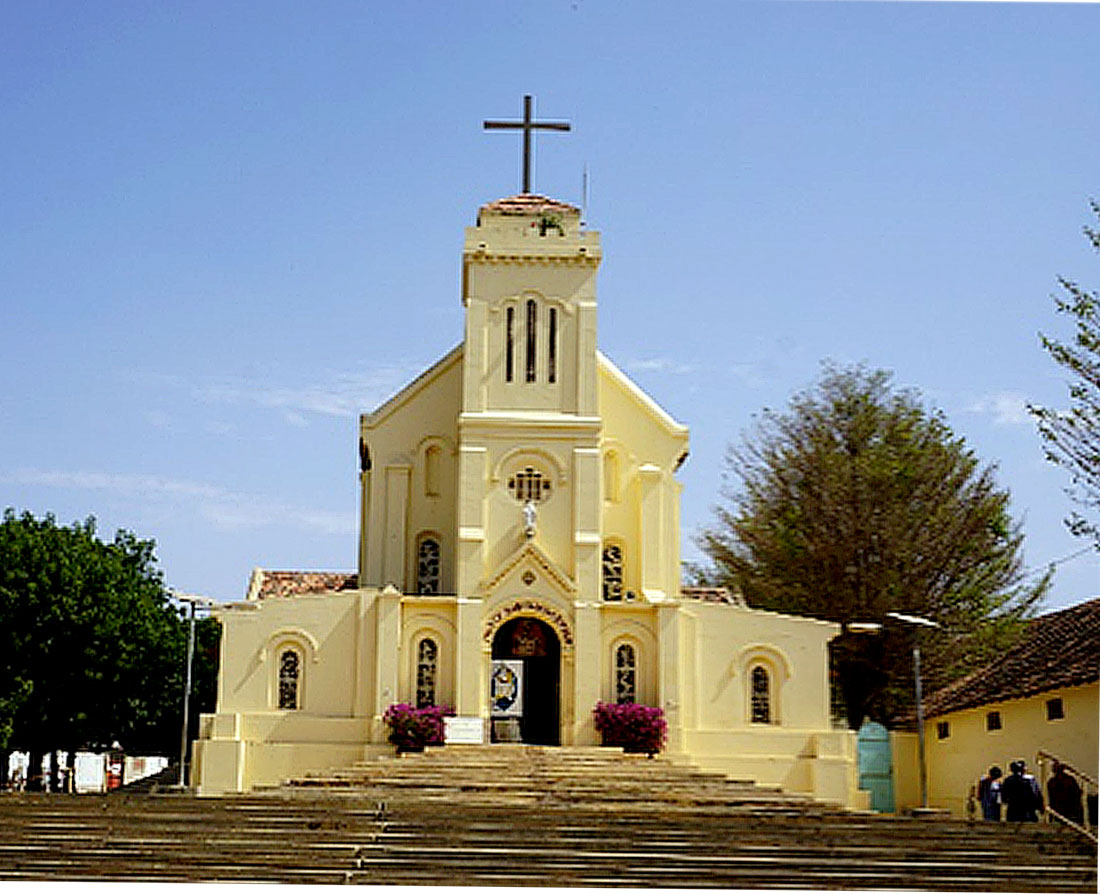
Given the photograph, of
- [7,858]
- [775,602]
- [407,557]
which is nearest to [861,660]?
[775,602]

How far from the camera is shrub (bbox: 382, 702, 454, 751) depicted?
33156 mm

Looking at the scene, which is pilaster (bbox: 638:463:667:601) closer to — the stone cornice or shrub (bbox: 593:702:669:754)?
shrub (bbox: 593:702:669:754)

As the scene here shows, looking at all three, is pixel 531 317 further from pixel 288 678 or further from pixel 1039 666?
pixel 1039 666

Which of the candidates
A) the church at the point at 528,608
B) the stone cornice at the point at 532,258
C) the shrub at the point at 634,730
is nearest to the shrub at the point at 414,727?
the church at the point at 528,608

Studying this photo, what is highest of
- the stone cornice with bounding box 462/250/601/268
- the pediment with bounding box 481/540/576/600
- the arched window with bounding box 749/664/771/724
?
the stone cornice with bounding box 462/250/601/268

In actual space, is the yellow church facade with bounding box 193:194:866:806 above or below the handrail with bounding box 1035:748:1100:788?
above

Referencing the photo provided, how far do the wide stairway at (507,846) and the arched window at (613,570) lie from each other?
12.6 m

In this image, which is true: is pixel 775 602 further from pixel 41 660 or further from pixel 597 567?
pixel 41 660

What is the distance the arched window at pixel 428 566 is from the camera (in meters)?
37.9

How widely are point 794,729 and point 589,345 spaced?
10991mm

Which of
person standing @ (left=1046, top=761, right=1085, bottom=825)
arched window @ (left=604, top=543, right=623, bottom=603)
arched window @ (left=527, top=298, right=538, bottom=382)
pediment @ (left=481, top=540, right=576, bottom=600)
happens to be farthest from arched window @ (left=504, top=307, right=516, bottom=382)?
person standing @ (left=1046, top=761, right=1085, bottom=825)

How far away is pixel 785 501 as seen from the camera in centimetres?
4466

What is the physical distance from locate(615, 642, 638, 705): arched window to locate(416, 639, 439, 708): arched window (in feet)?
14.5

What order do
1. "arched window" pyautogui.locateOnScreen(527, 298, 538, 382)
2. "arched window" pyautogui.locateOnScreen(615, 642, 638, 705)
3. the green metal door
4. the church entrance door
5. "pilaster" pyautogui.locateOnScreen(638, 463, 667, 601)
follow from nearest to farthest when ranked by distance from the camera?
"arched window" pyautogui.locateOnScreen(615, 642, 638, 705), the church entrance door, "pilaster" pyautogui.locateOnScreen(638, 463, 667, 601), "arched window" pyautogui.locateOnScreen(527, 298, 538, 382), the green metal door
